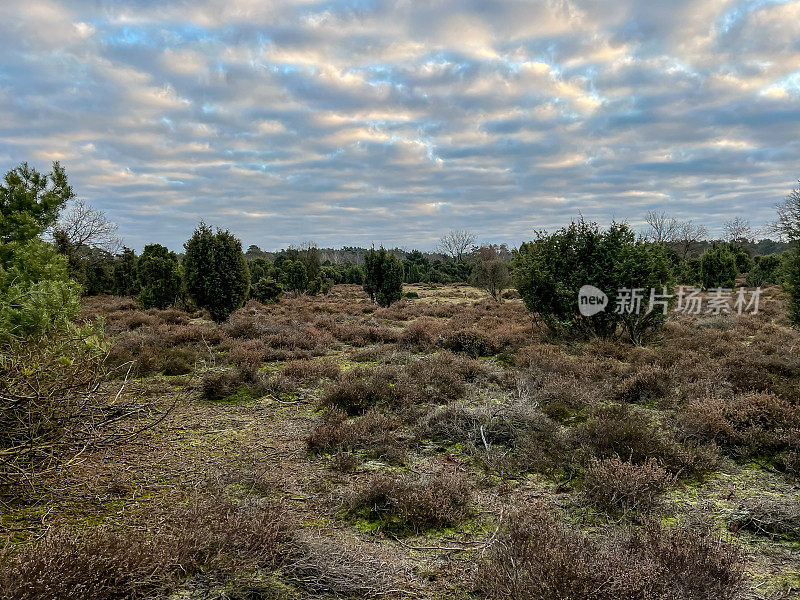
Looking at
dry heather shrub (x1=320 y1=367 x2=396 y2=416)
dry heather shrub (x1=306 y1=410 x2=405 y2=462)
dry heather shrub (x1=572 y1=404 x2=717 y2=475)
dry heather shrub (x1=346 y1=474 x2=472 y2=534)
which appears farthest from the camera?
dry heather shrub (x1=320 y1=367 x2=396 y2=416)

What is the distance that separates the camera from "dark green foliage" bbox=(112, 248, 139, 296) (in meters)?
30.5

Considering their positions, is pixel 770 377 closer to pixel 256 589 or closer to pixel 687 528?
pixel 687 528

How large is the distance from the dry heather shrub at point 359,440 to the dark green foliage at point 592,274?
7408 mm

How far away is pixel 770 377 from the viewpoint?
798 centimetres

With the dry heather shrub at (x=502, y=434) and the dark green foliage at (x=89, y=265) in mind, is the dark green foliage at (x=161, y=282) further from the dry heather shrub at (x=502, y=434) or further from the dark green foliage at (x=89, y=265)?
the dry heather shrub at (x=502, y=434)

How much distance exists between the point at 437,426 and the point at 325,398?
211cm

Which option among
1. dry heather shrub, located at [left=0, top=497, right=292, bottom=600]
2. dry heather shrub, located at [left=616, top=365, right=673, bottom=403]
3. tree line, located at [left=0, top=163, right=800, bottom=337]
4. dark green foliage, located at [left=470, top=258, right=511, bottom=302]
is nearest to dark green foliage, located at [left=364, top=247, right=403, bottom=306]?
tree line, located at [left=0, top=163, right=800, bottom=337]

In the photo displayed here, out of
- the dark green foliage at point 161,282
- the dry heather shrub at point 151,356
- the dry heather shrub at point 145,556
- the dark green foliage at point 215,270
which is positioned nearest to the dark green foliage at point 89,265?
the dark green foliage at point 161,282

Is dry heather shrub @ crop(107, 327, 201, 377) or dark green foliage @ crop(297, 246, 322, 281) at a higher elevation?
dark green foliage @ crop(297, 246, 322, 281)

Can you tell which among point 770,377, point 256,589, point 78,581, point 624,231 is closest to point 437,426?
point 256,589

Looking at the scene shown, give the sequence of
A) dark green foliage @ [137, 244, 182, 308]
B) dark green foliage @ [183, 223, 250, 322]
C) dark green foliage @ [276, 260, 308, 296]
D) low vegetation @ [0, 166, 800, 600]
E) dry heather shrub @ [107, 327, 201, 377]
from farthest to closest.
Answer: dark green foliage @ [276, 260, 308, 296] < dark green foliage @ [137, 244, 182, 308] < dark green foliage @ [183, 223, 250, 322] < dry heather shrub @ [107, 327, 201, 377] < low vegetation @ [0, 166, 800, 600]

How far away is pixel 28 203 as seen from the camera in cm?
769

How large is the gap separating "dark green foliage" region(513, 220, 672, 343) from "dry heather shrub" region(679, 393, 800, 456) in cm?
552

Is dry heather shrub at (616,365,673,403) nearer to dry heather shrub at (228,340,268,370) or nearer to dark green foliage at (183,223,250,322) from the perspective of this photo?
dry heather shrub at (228,340,268,370)
